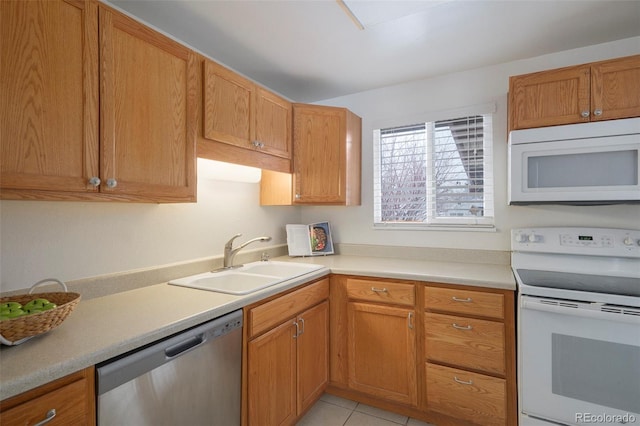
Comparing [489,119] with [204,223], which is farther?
[489,119]

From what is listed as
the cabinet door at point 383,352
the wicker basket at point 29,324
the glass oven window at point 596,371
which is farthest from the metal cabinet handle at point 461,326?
A: the wicker basket at point 29,324

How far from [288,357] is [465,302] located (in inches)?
41.1

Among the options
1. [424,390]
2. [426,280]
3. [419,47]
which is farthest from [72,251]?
[419,47]

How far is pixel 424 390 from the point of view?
183 centimetres

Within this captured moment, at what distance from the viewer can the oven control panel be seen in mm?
1737

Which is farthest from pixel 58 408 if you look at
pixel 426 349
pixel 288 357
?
pixel 426 349

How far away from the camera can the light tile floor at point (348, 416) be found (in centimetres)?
187

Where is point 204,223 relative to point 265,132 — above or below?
below

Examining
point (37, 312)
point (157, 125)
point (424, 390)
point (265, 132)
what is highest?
Result: point (265, 132)

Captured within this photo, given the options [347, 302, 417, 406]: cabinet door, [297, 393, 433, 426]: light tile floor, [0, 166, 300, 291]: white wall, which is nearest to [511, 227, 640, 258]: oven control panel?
[347, 302, 417, 406]: cabinet door

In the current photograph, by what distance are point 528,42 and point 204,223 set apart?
2327 millimetres

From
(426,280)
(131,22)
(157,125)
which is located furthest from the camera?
(426,280)

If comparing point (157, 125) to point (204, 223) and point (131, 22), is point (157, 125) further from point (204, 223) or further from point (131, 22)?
point (204, 223)

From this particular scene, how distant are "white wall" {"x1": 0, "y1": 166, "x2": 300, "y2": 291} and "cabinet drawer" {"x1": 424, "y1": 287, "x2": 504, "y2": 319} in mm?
1383
